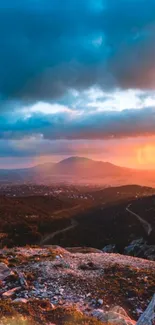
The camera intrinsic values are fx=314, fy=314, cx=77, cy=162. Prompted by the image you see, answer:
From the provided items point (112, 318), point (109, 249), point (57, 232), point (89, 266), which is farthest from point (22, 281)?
point (57, 232)

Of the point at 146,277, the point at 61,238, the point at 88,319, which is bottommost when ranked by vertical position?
the point at 61,238

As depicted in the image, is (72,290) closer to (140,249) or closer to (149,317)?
(149,317)

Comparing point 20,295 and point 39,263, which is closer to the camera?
point 20,295

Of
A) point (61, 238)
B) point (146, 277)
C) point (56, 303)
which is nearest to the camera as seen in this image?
point (56, 303)

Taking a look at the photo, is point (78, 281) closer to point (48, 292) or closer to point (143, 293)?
point (48, 292)

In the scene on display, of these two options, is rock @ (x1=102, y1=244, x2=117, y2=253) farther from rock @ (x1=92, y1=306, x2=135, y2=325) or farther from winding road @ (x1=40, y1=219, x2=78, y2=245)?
rock @ (x1=92, y1=306, x2=135, y2=325)

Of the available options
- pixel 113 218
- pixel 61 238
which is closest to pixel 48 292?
pixel 61 238

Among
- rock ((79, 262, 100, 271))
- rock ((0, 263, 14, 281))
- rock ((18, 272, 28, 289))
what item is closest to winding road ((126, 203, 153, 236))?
rock ((79, 262, 100, 271))

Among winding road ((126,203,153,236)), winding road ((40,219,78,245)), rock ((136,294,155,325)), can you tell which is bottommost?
winding road ((40,219,78,245))
